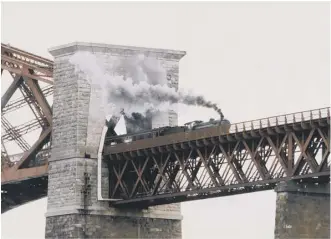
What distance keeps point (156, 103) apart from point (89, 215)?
8747mm

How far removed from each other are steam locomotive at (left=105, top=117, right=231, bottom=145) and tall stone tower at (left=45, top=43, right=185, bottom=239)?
60.4 inches

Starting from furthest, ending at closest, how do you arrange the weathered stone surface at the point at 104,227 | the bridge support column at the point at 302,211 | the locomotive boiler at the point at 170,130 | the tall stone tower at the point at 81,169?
1. the tall stone tower at the point at 81,169
2. the weathered stone surface at the point at 104,227
3. the locomotive boiler at the point at 170,130
4. the bridge support column at the point at 302,211

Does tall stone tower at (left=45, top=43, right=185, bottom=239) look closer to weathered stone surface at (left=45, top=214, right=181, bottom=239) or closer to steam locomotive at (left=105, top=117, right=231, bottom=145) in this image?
weathered stone surface at (left=45, top=214, right=181, bottom=239)

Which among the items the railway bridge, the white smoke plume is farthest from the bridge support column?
the white smoke plume

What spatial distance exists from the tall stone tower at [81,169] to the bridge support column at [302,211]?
1738cm

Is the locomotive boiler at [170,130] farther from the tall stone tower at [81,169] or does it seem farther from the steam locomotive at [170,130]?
the tall stone tower at [81,169]

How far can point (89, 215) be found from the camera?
11225 centimetres

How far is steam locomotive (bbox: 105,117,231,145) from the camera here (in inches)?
4171

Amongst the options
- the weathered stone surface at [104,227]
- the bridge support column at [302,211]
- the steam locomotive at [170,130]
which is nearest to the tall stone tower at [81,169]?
the weathered stone surface at [104,227]

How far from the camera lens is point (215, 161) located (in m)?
105

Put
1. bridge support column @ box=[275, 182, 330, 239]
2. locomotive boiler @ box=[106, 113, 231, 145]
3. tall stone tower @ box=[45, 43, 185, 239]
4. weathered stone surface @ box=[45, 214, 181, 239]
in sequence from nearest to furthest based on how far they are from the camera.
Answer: bridge support column @ box=[275, 182, 330, 239] < locomotive boiler @ box=[106, 113, 231, 145] < weathered stone surface @ box=[45, 214, 181, 239] < tall stone tower @ box=[45, 43, 185, 239]

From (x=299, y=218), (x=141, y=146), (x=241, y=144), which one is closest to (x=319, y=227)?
(x=299, y=218)

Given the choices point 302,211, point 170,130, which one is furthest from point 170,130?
point 302,211

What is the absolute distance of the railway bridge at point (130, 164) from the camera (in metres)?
98.4
